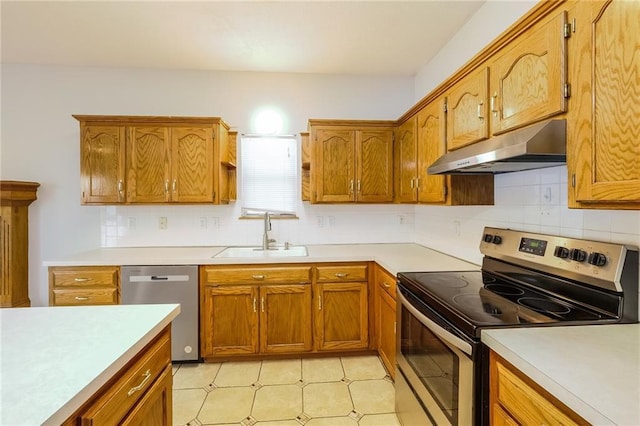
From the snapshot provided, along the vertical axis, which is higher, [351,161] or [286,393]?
[351,161]

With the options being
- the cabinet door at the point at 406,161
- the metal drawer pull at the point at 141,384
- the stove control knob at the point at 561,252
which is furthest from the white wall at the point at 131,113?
the metal drawer pull at the point at 141,384

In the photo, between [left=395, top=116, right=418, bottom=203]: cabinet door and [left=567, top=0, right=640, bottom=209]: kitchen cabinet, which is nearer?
[left=567, top=0, right=640, bottom=209]: kitchen cabinet

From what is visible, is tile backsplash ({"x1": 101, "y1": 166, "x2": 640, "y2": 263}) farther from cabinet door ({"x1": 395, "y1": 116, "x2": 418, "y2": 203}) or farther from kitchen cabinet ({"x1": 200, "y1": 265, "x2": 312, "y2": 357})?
kitchen cabinet ({"x1": 200, "y1": 265, "x2": 312, "y2": 357})

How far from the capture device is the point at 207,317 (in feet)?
8.21

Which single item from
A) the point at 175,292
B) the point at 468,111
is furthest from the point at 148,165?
the point at 468,111

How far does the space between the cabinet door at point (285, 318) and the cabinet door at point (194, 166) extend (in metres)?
1.01

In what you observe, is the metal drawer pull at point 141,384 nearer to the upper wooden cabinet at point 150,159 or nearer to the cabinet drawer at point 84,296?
the cabinet drawer at point 84,296

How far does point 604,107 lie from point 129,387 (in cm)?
173

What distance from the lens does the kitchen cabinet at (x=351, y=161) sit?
9.24 feet

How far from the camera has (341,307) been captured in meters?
2.62

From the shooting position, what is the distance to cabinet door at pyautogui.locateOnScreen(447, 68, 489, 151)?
5.32ft

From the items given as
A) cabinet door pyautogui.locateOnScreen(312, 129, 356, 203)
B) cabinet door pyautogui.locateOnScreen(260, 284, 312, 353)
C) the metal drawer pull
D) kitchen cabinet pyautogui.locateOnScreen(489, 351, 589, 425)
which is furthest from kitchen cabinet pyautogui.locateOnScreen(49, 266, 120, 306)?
kitchen cabinet pyautogui.locateOnScreen(489, 351, 589, 425)

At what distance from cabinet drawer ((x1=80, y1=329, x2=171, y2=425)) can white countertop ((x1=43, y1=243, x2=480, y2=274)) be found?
51.6 inches

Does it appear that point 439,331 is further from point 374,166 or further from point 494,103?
point 374,166
